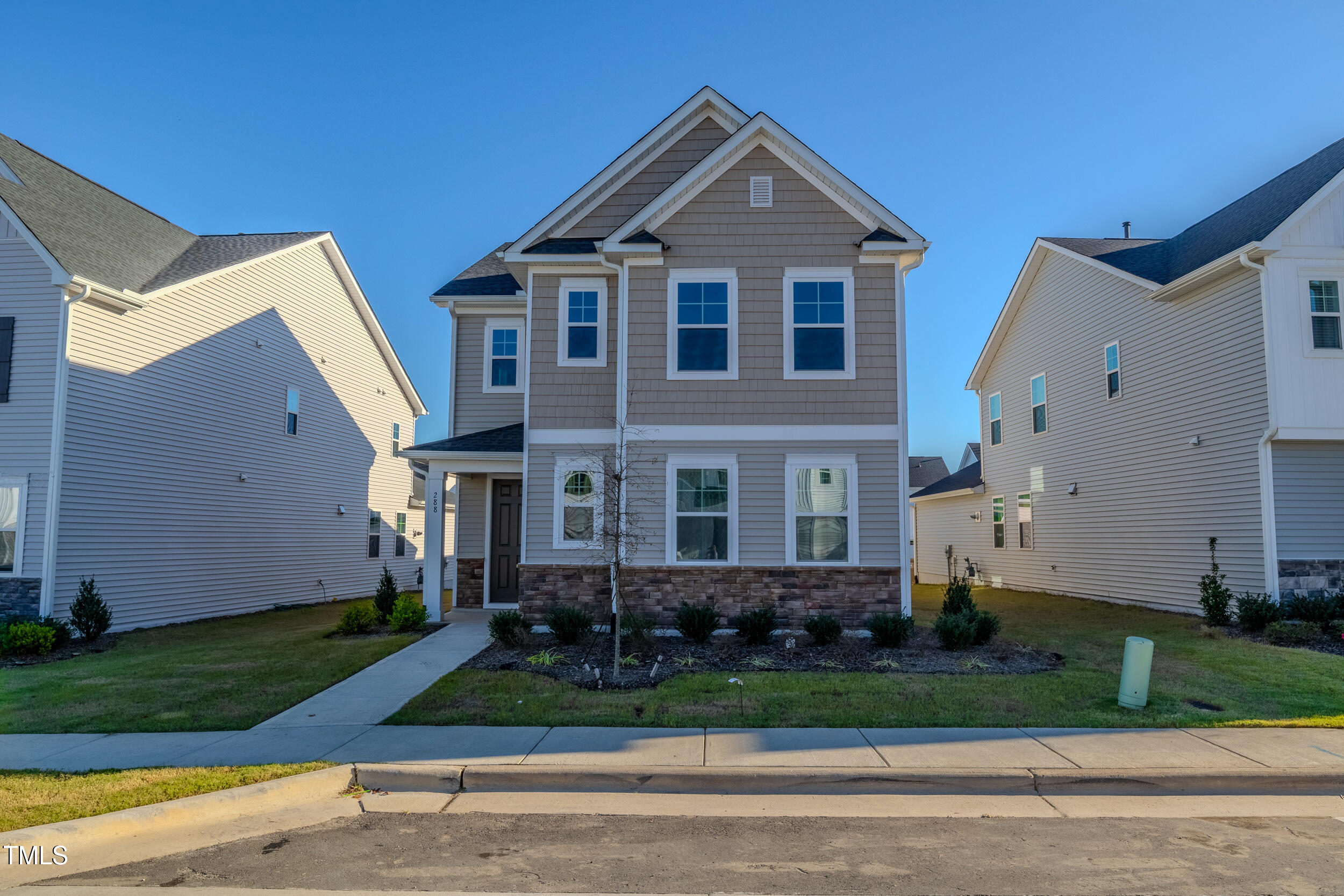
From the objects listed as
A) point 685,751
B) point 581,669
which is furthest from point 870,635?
point 685,751

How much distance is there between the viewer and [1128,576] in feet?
57.1

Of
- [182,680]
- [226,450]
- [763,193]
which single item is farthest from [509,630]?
[226,450]

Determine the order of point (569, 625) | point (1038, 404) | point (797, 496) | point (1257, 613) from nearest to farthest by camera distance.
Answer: point (569, 625)
point (1257, 613)
point (797, 496)
point (1038, 404)

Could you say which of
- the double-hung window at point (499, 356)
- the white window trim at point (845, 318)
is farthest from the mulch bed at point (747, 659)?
the double-hung window at point (499, 356)

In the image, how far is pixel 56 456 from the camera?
1380 cm

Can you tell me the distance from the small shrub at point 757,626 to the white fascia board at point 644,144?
299 inches

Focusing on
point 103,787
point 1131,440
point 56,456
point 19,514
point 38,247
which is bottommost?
point 103,787

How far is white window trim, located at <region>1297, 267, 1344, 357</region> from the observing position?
529 inches

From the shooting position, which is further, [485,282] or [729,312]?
[485,282]

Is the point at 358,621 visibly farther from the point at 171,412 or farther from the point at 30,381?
the point at 30,381

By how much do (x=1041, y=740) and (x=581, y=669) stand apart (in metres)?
5.42

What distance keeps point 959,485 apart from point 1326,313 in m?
13.4

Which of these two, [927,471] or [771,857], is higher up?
[927,471]

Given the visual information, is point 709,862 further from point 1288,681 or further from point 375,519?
point 375,519
